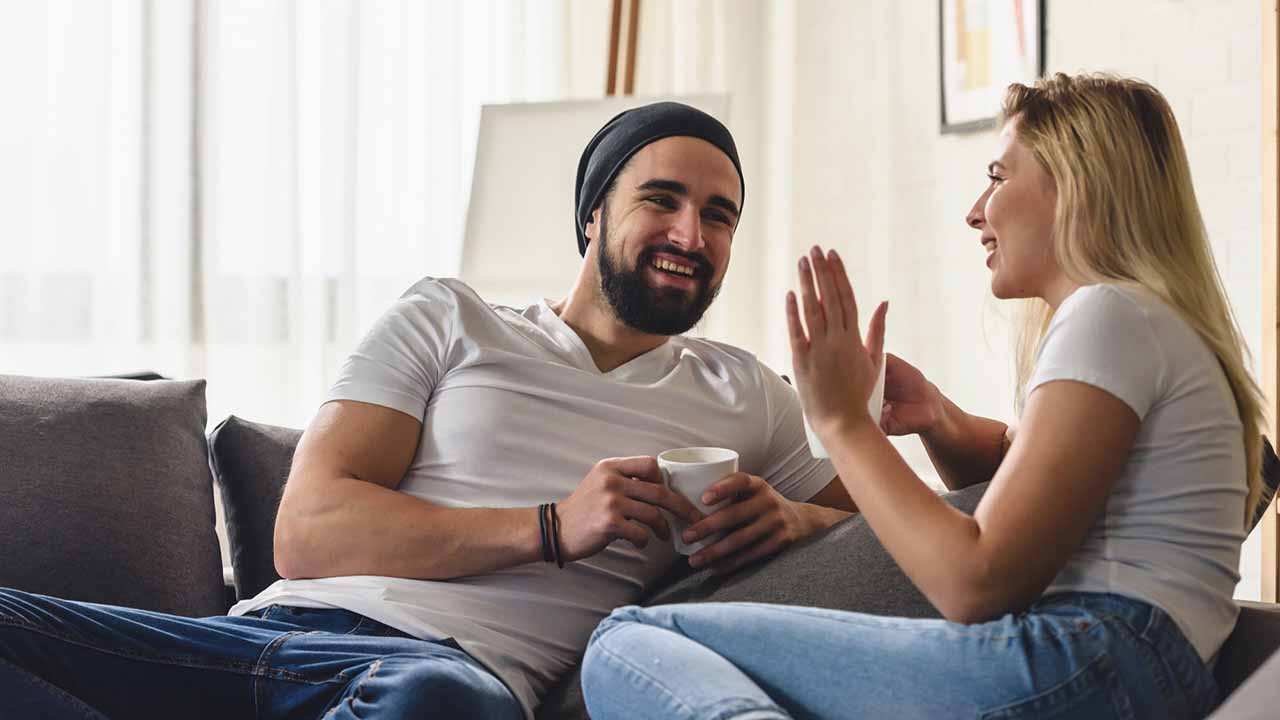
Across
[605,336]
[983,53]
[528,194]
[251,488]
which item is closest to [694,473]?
[605,336]

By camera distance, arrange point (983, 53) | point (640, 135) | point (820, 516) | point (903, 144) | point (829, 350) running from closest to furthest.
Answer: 1. point (829, 350)
2. point (820, 516)
3. point (640, 135)
4. point (983, 53)
5. point (903, 144)

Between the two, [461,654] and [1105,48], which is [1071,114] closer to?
[461,654]

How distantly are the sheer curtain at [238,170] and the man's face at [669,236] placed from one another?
1741mm

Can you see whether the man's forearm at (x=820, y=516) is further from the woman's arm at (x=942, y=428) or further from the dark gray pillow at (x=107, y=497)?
the dark gray pillow at (x=107, y=497)

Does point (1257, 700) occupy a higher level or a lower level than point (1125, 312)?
lower

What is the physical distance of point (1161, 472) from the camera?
102 centimetres

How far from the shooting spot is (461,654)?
1.36m

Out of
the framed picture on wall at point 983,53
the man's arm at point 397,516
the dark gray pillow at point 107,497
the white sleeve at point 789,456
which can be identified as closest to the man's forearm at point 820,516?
the white sleeve at point 789,456

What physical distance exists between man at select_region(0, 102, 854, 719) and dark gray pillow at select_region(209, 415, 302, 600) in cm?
33

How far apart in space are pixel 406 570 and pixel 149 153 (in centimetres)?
217

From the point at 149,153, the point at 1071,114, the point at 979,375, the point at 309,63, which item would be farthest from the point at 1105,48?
the point at 149,153

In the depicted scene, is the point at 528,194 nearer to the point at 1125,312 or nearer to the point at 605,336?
the point at 605,336

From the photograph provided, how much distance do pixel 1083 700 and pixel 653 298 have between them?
3.15 feet

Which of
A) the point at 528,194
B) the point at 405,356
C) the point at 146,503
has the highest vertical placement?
the point at 528,194
